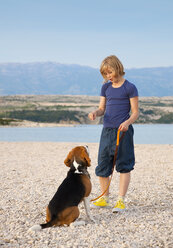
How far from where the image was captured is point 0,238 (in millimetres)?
5043

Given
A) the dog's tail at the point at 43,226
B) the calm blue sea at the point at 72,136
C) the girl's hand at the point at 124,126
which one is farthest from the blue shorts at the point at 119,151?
the calm blue sea at the point at 72,136

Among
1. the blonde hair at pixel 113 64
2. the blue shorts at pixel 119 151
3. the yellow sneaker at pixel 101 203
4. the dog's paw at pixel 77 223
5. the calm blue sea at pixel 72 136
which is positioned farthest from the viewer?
the calm blue sea at pixel 72 136

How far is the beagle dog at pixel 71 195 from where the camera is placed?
533cm

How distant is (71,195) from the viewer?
17.8 ft

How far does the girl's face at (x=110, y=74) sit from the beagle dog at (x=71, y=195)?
136 cm

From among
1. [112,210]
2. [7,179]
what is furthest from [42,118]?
[112,210]

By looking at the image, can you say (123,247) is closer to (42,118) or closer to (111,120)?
(111,120)

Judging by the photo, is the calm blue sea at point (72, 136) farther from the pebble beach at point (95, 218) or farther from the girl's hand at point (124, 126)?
the girl's hand at point (124, 126)

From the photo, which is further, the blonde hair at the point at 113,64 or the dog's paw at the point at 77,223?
the blonde hair at the point at 113,64

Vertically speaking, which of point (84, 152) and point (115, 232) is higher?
point (84, 152)

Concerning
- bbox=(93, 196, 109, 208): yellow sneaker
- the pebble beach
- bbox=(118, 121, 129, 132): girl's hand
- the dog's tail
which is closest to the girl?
bbox=(118, 121, 129, 132): girl's hand

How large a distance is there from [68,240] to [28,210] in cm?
189

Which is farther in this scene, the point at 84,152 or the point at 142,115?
the point at 142,115

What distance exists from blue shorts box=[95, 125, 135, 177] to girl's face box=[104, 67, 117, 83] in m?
0.82
